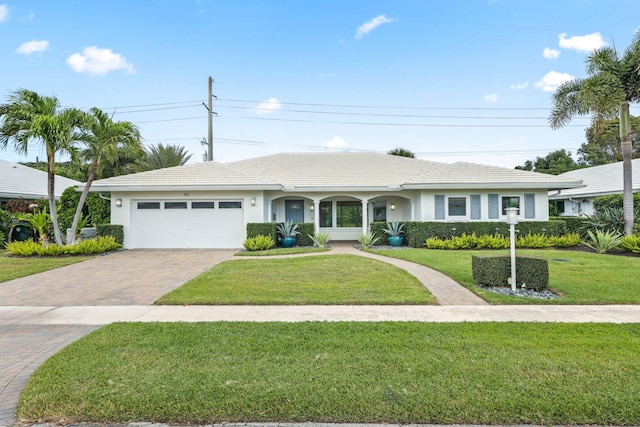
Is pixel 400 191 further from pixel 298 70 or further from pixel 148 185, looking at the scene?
pixel 148 185

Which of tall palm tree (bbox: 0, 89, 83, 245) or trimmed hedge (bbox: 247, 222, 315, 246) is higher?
tall palm tree (bbox: 0, 89, 83, 245)

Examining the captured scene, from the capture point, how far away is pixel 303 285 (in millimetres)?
7781

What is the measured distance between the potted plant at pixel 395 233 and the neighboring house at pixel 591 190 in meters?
11.5

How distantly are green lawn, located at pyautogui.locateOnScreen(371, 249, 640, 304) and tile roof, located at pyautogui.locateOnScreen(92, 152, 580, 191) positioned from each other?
14.0 feet

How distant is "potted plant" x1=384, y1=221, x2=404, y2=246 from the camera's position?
51.2 feet

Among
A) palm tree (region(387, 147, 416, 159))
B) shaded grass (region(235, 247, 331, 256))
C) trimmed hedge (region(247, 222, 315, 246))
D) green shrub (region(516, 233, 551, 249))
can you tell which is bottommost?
shaded grass (region(235, 247, 331, 256))

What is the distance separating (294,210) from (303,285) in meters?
10.7

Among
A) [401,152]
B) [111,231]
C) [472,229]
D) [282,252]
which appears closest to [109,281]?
[282,252]

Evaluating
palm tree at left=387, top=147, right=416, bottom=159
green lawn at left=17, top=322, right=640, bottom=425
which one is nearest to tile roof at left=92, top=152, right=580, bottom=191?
green lawn at left=17, top=322, right=640, bottom=425

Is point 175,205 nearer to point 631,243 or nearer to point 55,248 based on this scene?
point 55,248

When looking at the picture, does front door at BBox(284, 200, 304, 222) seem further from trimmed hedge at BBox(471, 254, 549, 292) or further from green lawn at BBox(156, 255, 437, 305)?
trimmed hedge at BBox(471, 254, 549, 292)

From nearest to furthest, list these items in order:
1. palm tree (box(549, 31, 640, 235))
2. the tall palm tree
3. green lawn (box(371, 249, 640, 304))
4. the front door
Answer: green lawn (box(371, 249, 640, 304)), the tall palm tree, palm tree (box(549, 31, 640, 235)), the front door

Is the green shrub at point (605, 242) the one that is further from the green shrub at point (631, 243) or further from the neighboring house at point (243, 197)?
the neighboring house at point (243, 197)

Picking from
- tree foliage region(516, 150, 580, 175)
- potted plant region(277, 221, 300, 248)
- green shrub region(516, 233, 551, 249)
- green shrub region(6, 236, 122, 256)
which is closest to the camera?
green shrub region(6, 236, 122, 256)
